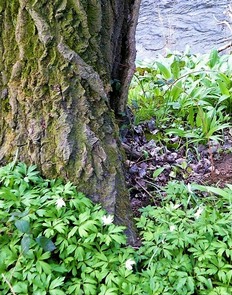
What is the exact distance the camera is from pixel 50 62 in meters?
1.57

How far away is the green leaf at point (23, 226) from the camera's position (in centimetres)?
134

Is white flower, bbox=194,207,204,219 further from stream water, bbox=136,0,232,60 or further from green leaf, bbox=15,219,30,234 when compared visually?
stream water, bbox=136,0,232,60

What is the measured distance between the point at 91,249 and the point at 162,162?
0.90 meters

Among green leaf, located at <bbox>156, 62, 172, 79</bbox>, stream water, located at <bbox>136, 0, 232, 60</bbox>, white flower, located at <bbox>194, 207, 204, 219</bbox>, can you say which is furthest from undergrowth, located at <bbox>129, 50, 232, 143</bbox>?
stream water, located at <bbox>136, 0, 232, 60</bbox>

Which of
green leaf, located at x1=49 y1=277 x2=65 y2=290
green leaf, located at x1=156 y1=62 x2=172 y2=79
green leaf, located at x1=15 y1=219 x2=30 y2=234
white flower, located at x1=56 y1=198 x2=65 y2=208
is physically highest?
green leaf, located at x1=156 y1=62 x2=172 y2=79

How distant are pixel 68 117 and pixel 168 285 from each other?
70 centimetres

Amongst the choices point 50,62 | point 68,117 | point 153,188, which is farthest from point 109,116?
point 153,188

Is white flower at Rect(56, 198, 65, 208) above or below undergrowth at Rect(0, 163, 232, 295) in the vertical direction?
above

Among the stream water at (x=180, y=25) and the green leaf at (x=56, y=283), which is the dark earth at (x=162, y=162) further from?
the stream water at (x=180, y=25)

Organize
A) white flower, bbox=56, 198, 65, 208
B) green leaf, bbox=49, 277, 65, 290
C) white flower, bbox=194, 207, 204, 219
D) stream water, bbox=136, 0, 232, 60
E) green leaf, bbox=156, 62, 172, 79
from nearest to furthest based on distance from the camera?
green leaf, bbox=49, 277, 65, 290 < white flower, bbox=56, 198, 65, 208 < white flower, bbox=194, 207, 204, 219 < green leaf, bbox=156, 62, 172, 79 < stream water, bbox=136, 0, 232, 60

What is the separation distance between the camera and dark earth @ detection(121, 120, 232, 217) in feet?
6.36

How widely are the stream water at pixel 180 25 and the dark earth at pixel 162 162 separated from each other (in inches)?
143

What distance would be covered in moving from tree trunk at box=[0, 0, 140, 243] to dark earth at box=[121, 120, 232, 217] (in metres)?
0.28

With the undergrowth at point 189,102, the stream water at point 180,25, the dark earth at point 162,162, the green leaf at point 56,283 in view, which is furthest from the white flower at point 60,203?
the stream water at point 180,25
